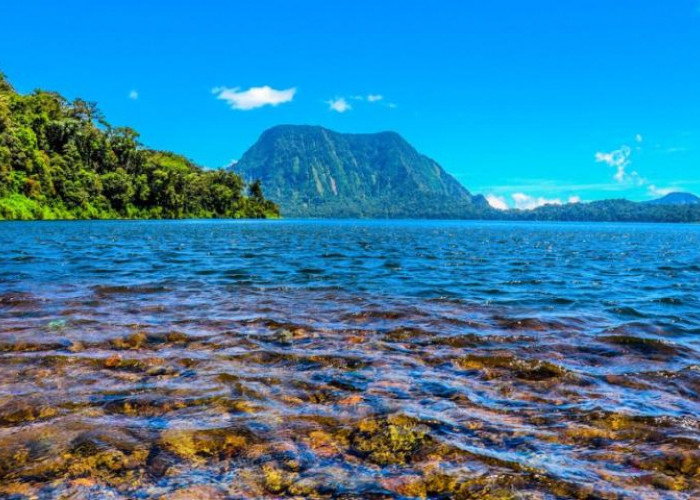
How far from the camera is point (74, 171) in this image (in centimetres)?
13262

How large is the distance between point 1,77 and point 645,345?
203 meters

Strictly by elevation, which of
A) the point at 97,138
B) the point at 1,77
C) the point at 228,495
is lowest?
the point at 228,495

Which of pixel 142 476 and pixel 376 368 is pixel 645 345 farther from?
pixel 142 476

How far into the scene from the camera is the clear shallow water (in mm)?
5297

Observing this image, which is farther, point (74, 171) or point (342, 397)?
point (74, 171)

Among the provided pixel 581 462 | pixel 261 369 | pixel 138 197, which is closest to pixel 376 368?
pixel 261 369

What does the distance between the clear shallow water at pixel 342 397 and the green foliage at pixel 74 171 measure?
364ft

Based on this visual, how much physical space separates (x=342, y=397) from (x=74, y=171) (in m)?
148

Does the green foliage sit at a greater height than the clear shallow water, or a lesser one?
greater

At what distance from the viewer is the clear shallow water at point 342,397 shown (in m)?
5.30

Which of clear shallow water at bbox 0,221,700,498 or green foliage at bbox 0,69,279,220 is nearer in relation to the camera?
clear shallow water at bbox 0,221,700,498

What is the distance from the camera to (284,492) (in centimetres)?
496

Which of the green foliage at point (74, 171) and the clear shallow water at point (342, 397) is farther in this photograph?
the green foliage at point (74, 171)

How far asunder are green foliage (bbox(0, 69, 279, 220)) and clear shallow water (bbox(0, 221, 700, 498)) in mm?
110817
